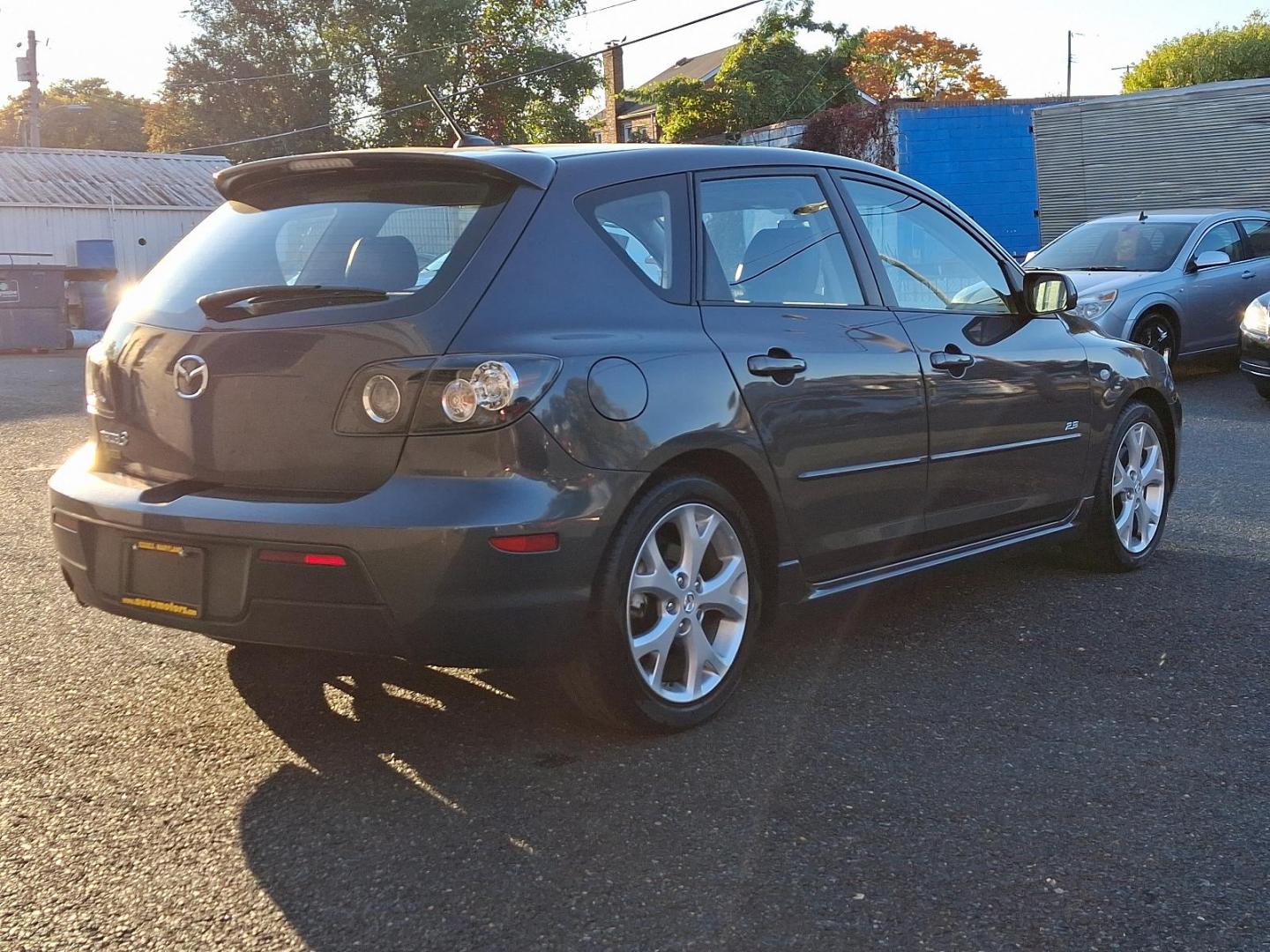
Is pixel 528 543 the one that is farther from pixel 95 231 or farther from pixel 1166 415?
pixel 95 231

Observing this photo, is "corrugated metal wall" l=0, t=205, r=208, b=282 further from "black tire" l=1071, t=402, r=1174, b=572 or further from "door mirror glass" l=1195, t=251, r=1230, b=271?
"black tire" l=1071, t=402, r=1174, b=572

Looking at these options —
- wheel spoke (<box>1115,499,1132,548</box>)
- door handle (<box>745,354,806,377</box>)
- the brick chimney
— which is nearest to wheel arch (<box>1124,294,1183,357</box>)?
wheel spoke (<box>1115,499,1132,548</box>)

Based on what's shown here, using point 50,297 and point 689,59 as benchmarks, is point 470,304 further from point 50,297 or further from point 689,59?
point 689,59

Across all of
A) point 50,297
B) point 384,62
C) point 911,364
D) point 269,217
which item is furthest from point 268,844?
point 384,62

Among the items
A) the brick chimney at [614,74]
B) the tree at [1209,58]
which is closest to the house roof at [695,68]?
the tree at [1209,58]

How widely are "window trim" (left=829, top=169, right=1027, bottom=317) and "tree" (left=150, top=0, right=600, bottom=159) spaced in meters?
48.1

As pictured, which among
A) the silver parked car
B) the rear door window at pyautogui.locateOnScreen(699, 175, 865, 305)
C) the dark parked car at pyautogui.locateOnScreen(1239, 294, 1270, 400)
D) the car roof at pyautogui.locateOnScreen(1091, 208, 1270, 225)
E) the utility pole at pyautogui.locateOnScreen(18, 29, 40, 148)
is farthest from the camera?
the utility pole at pyautogui.locateOnScreen(18, 29, 40, 148)

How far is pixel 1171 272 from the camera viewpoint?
13.8 meters

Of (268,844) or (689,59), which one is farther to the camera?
(689,59)

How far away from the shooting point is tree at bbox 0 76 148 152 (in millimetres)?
81875

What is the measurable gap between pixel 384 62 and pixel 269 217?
5181cm

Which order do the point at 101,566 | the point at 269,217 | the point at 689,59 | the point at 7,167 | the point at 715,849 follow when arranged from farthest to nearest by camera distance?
the point at 689,59
the point at 7,167
the point at 269,217
the point at 101,566
the point at 715,849

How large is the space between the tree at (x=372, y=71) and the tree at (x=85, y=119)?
27.5 meters

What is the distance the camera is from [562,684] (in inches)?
151
